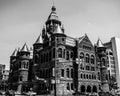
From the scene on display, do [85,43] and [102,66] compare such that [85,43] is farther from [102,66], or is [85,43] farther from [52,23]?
[52,23]

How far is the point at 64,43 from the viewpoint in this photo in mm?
59812

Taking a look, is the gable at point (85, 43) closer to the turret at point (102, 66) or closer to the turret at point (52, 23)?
the turret at point (102, 66)

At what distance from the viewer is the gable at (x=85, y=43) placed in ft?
211

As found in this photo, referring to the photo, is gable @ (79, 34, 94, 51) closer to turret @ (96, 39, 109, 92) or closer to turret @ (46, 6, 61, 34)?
turret @ (96, 39, 109, 92)

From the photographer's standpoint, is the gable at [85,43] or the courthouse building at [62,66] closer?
the courthouse building at [62,66]

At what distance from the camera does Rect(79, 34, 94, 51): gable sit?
64.3 meters

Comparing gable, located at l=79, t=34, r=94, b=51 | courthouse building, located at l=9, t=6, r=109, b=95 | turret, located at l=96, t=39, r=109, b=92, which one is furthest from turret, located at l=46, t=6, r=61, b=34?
turret, located at l=96, t=39, r=109, b=92

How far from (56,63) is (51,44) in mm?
7242

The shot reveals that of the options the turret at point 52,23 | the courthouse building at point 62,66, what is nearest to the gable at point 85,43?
the courthouse building at point 62,66

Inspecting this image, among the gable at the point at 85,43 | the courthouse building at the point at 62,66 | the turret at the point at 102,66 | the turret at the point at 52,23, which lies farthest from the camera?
the turret at the point at 52,23

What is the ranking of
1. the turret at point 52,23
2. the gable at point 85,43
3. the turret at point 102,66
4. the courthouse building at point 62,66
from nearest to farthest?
the courthouse building at point 62,66 < the gable at point 85,43 < the turret at point 102,66 < the turret at point 52,23

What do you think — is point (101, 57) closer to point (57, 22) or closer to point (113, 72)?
point (57, 22)

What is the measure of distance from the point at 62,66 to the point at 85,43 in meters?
14.8

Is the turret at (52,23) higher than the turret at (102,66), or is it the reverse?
the turret at (52,23)
